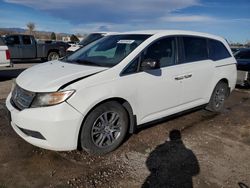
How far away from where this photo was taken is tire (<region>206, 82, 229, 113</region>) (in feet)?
19.0

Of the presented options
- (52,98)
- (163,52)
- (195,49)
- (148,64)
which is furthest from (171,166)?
(195,49)

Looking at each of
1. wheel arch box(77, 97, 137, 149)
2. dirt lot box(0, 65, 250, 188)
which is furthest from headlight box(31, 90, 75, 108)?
dirt lot box(0, 65, 250, 188)

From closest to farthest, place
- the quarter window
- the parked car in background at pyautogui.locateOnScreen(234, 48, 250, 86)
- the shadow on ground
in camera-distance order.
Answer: the shadow on ground
the quarter window
the parked car in background at pyautogui.locateOnScreen(234, 48, 250, 86)

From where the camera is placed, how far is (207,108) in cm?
594

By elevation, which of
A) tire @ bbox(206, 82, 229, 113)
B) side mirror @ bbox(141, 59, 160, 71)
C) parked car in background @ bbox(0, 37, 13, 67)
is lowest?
tire @ bbox(206, 82, 229, 113)

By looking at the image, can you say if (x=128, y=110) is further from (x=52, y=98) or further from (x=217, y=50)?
(x=217, y=50)

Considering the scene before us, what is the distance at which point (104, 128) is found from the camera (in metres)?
3.86

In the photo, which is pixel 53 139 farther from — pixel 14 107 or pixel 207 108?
pixel 207 108

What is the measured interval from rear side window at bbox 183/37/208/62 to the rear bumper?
96.7 inches

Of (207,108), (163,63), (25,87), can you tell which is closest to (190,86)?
(163,63)

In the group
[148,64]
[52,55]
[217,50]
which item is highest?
[217,50]

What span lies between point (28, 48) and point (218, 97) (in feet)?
43.2

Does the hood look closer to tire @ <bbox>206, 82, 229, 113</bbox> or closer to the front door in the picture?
the front door

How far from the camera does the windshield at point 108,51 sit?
13.8 feet
